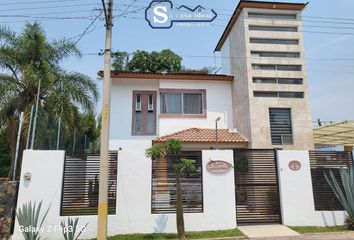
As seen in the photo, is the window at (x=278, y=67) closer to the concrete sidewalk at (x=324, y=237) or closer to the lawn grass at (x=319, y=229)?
the lawn grass at (x=319, y=229)

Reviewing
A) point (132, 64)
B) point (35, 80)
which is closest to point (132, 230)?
point (35, 80)

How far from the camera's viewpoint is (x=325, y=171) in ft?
31.3

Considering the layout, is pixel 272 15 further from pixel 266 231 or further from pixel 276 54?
pixel 266 231

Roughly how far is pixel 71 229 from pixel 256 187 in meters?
5.78

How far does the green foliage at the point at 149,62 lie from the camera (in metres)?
26.2

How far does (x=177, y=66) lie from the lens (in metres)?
26.9

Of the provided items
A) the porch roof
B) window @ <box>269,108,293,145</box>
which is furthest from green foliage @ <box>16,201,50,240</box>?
the porch roof

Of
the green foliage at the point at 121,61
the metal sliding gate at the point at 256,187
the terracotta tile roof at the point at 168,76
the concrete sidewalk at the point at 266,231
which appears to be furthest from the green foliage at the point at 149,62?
the concrete sidewalk at the point at 266,231

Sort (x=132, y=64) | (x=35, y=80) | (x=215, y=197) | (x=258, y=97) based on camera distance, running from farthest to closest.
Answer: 1. (x=132, y=64)
2. (x=258, y=97)
3. (x=35, y=80)
4. (x=215, y=197)

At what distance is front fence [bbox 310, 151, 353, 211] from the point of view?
9320mm

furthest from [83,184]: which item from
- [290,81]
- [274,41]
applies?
[274,41]

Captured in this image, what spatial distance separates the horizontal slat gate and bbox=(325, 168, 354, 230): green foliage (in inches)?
273

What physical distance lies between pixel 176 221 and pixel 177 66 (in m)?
20.2

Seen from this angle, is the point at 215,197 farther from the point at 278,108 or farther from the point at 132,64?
the point at 132,64
